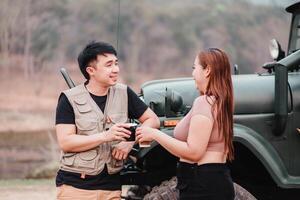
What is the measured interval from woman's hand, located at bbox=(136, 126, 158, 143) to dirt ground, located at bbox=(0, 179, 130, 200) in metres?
5.46

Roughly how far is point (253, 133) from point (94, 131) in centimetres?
156

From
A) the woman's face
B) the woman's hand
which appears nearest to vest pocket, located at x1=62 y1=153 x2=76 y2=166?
the woman's hand

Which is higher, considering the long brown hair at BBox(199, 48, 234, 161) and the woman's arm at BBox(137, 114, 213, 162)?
the long brown hair at BBox(199, 48, 234, 161)

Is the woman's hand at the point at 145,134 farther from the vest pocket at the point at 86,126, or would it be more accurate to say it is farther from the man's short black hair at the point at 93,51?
the man's short black hair at the point at 93,51

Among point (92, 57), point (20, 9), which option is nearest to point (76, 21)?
point (20, 9)

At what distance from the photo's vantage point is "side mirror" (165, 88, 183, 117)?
4633mm

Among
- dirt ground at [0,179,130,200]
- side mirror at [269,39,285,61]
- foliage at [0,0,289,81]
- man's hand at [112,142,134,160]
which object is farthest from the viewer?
foliage at [0,0,289,81]

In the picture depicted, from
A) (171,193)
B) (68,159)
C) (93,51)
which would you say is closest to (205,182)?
(68,159)

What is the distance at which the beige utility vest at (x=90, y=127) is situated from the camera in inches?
142

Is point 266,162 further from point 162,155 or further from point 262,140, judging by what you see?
Result: point 162,155

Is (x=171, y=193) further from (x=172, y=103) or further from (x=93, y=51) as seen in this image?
(x=93, y=51)

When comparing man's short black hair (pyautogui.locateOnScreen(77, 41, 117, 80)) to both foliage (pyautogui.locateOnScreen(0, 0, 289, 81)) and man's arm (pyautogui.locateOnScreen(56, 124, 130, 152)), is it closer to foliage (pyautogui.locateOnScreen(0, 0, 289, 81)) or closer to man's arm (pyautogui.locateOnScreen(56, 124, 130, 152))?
man's arm (pyautogui.locateOnScreen(56, 124, 130, 152))

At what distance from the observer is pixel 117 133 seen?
3.51 metres

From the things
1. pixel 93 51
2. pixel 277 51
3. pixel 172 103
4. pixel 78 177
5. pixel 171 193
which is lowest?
pixel 171 193
